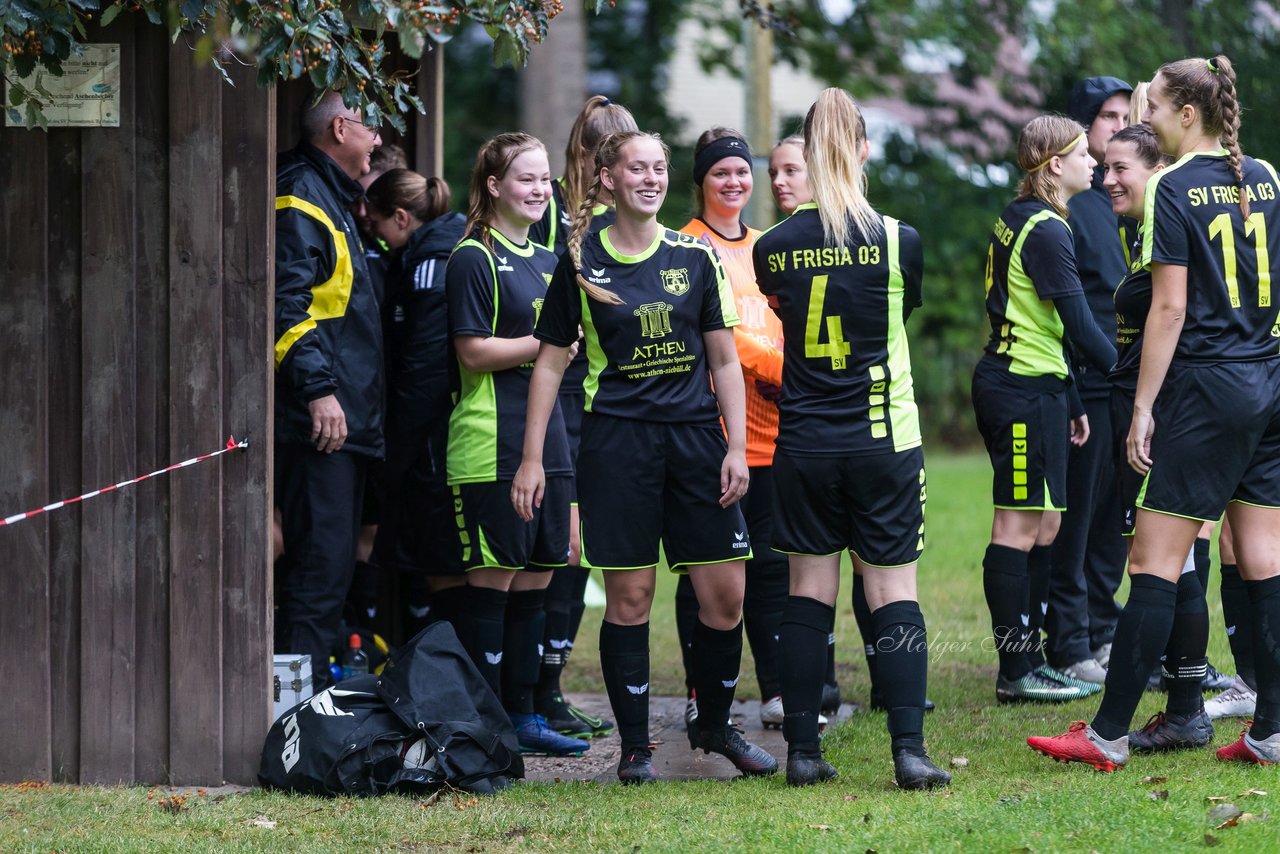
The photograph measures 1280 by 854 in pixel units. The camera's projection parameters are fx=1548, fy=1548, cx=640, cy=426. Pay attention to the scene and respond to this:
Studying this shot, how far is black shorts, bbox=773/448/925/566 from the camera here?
489 centimetres

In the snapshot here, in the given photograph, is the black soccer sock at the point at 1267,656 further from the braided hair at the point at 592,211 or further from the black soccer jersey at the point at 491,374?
the black soccer jersey at the point at 491,374

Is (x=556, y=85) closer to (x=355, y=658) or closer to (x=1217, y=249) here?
(x=355, y=658)

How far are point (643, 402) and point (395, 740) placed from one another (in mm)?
1386

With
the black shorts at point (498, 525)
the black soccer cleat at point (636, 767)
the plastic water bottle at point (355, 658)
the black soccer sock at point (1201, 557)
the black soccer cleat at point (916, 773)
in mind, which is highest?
the black shorts at point (498, 525)

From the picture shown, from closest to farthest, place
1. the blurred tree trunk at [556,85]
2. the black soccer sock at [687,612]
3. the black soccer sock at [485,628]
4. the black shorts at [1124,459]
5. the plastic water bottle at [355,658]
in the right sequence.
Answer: the black shorts at [1124,459]
the black soccer sock at [485,628]
the black soccer sock at [687,612]
the plastic water bottle at [355,658]
the blurred tree trunk at [556,85]

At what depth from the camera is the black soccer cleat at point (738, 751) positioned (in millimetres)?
5328

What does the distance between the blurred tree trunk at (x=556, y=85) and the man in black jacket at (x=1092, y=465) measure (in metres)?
8.71

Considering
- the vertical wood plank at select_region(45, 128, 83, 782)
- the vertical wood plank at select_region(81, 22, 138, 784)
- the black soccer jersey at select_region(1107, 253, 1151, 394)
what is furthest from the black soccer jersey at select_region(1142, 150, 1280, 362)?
the vertical wood plank at select_region(45, 128, 83, 782)

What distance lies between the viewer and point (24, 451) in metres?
5.29

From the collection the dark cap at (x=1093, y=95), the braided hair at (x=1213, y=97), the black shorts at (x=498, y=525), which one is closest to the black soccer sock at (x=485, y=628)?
the black shorts at (x=498, y=525)

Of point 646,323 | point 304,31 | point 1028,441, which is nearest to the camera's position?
point 304,31

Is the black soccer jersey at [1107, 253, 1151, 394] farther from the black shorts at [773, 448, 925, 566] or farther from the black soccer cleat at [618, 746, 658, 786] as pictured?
the black soccer cleat at [618, 746, 658, 786]

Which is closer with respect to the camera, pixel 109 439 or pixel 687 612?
pixel 109 439

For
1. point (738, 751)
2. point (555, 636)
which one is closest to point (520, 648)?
point (555, 636)
